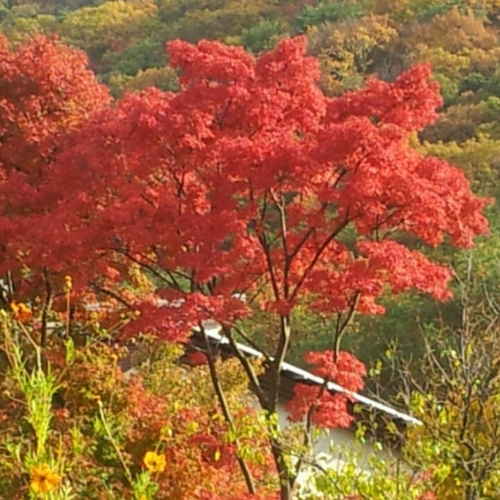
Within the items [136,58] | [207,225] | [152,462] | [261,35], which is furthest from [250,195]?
[136,58]

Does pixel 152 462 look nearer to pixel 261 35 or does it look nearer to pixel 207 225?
pixel 207 225

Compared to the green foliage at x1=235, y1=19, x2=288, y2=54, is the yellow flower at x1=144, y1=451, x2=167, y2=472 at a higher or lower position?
higher

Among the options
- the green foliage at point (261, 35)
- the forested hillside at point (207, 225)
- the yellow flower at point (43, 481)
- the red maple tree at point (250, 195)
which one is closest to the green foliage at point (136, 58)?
the green foliage at point (261, 35)

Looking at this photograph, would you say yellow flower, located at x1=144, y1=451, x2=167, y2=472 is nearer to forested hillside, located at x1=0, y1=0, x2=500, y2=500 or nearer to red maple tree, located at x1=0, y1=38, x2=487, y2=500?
forested hillside, located at x1=0, y1=0, x2=500, y2=500

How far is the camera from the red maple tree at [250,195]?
6.68 meters

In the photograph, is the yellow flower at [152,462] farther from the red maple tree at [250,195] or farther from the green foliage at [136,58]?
the green foliage at [136,58]

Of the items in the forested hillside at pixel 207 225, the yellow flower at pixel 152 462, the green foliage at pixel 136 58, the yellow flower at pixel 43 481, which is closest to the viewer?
the yellow flower at pixel 43 481

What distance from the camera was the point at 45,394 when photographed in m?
2.73

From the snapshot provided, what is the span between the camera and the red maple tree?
668 cm

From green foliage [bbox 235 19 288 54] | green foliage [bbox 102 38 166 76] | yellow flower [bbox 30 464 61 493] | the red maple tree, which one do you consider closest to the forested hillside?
the red maple tree

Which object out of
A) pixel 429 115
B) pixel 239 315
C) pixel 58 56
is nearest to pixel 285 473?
pixel 239 315

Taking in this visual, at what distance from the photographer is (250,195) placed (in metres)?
7.07

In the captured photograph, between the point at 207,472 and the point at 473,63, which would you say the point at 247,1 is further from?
the point at 207,472

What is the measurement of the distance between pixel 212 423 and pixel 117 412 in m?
0.75
